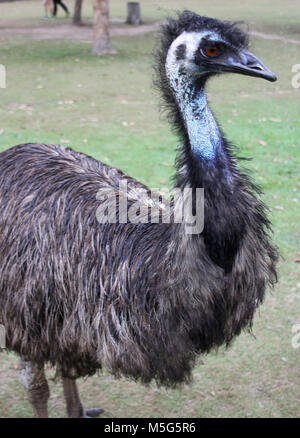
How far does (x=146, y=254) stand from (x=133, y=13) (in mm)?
16868

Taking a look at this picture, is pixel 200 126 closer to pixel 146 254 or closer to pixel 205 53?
pixel 205 53

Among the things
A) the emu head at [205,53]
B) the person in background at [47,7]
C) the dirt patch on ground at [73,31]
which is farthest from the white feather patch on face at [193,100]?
the person in background at [47,7]

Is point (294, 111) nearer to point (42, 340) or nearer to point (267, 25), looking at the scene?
point (42, 340)

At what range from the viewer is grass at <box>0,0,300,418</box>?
11.3ft

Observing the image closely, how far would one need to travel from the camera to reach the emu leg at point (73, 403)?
3.23m

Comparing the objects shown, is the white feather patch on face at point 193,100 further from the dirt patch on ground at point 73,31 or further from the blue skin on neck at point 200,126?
the dirt patch on ground at point 73,31

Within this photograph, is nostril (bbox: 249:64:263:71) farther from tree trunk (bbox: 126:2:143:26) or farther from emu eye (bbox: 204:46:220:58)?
tree trunk (bbox: 126:2:143:26)

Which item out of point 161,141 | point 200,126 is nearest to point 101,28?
point 161,141

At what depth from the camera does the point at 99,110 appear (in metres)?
8.80

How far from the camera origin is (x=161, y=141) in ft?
24.0

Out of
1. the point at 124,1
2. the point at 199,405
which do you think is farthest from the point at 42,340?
the point at 124,1

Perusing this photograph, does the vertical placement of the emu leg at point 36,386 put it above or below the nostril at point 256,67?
below

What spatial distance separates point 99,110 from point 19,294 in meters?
6.39

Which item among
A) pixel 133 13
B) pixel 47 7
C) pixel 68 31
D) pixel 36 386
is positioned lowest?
pixel 36 386
